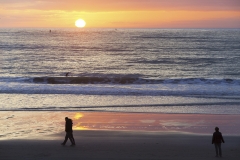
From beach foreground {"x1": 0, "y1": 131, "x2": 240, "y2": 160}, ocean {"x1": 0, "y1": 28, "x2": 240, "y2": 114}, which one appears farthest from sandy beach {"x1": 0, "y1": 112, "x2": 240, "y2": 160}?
ocean {"x1": 0, "y1": 28, "x2": 240, "y2": 114}

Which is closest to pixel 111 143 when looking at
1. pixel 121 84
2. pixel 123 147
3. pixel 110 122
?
pixel 123 147

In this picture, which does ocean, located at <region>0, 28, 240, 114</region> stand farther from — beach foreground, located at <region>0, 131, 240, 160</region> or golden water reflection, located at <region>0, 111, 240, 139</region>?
beach foreground, located at <region>0, 131, 240, 160</region>

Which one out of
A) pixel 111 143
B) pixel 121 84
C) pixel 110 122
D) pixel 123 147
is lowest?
pixel 123 147

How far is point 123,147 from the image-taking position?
1379 centimetres

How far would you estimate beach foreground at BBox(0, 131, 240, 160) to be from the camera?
41.2 ft

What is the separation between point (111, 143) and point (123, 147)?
735 millimetres

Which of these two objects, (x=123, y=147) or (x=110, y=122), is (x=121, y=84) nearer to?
(x=110, y=122)

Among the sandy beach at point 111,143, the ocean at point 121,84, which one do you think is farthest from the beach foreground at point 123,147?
the ocean at point 121,84

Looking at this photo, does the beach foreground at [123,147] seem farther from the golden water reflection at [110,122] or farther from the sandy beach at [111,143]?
the golden water reflection at [110,122]

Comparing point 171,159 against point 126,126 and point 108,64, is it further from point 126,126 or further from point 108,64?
point 108,64

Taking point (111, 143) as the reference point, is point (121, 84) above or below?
above

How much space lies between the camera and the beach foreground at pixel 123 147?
12.6 metres

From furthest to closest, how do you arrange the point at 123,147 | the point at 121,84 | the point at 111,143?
the point at 121,84, the point at 111,143, the point at 123,147

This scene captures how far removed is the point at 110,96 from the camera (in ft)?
89.6
